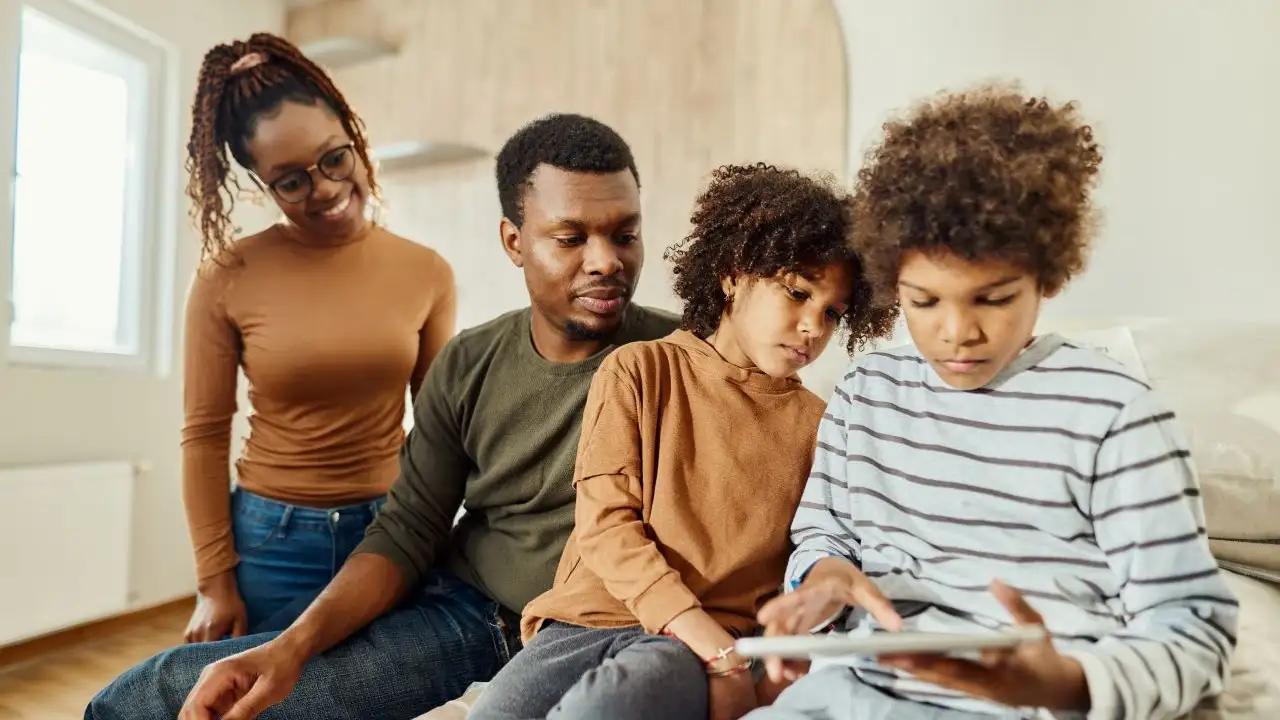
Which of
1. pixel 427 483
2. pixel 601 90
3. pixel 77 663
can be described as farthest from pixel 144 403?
pixel 427 483

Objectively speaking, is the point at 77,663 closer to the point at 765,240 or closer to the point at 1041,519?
the point at 765,240

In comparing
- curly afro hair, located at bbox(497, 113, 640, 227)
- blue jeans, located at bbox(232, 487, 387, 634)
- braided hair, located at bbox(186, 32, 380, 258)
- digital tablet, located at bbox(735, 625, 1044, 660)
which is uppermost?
braided hair, located at bbox(186, 32, 380, 258)

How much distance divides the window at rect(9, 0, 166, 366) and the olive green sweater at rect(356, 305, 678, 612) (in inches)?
62.2

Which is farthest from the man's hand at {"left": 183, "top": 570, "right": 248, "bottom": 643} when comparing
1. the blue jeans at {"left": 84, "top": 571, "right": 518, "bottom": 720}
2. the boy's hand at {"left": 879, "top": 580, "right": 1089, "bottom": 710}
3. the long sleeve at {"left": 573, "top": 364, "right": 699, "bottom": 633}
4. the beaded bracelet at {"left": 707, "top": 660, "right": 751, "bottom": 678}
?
the boy's hand at {"left": 879, "top": 580, "right": 1089, "bottom": 710}

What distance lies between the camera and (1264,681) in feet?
2.35

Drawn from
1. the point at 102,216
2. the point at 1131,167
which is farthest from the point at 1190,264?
the point at 102,216

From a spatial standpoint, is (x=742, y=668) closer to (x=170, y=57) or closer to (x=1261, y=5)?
(x=1261, y=5)

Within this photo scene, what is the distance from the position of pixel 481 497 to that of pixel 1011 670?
73 centimetres

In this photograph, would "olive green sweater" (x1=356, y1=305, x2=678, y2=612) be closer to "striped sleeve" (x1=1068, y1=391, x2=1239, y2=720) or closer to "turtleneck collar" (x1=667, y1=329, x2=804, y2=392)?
"turtleneck collar" (x1=667, y1=329, x2=804, y2=392)

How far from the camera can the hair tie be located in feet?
4.59

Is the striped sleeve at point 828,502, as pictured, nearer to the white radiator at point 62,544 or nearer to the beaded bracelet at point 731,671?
the beaded bracelet at point 731,671

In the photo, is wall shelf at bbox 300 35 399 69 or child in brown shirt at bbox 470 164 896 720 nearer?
child in brown shirt at bbox 470 164 896 720

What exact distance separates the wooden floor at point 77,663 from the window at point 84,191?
0.77m

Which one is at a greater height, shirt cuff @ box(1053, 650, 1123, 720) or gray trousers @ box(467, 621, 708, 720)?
shirt cuff @ box(1053, 650, 1123, 720)
